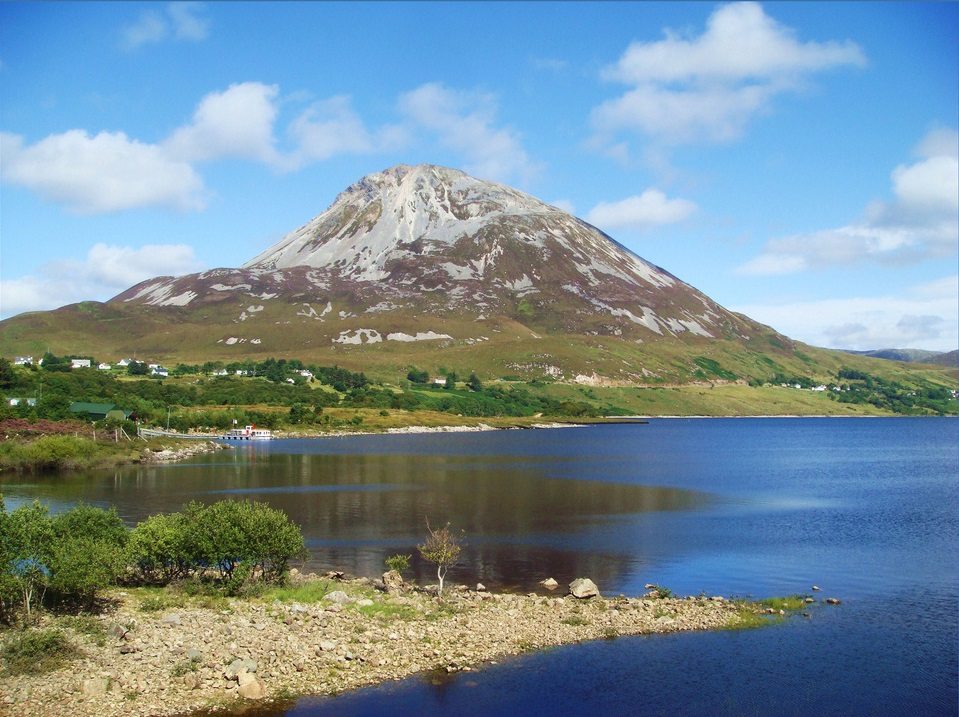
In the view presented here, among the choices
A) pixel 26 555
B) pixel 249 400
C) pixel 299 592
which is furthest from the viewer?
pixel 249 400

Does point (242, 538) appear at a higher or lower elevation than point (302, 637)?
higher

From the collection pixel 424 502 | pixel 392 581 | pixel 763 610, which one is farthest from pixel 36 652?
pixel 424 502

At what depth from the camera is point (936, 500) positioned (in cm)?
6619

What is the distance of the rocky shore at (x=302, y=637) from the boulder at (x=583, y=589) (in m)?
0.07

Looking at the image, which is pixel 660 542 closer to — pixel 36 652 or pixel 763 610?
pixel 763 610

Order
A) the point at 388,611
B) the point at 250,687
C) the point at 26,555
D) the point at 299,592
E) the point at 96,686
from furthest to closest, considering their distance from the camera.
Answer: the point at 299,592, the point at 388,611, the point at 26,555, the point at 250,687, the point at 96,686

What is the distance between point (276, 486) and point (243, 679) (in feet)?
165

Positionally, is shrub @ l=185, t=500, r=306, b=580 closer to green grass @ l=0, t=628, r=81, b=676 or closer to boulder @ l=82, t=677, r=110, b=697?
green grass @ l=0, t=628, r=81, b=676

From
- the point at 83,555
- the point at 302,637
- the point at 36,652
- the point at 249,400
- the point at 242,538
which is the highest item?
the point at 249,400

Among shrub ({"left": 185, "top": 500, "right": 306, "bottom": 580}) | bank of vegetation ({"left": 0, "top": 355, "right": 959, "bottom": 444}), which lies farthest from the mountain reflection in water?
bank of vegetation ({"left": 0, "top": 355, "right": 959, "bottom": 444})

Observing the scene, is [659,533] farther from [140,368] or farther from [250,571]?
[140,368]

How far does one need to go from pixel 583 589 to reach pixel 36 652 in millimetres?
20714

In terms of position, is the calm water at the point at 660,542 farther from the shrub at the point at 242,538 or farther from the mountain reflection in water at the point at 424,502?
the shrub at the point at 242,538

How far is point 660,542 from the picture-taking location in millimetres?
48344
